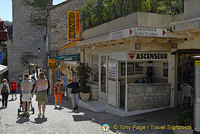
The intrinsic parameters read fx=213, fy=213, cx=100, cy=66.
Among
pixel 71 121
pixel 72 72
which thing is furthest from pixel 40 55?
pixel 71 121

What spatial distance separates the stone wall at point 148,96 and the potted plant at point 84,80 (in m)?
3.45

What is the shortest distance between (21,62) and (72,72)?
17186 millimetres

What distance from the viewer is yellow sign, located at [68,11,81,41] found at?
12156mm

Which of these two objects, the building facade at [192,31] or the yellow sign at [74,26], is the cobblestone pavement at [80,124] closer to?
the building facade at [192,31]

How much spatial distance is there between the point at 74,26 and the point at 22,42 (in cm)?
1837

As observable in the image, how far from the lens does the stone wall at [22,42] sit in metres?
27.8

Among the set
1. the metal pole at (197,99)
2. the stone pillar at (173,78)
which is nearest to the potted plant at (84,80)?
the stone pillar at (173,78)

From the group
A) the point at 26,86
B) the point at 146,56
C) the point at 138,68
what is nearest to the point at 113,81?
the point at 138,68

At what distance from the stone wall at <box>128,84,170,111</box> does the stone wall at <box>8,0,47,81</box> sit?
22.1 metres

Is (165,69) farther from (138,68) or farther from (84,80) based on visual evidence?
(84,80)

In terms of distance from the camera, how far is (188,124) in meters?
5.04

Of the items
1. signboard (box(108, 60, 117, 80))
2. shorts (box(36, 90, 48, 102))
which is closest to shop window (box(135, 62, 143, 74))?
signboard (box(108, 60, 117, 80))

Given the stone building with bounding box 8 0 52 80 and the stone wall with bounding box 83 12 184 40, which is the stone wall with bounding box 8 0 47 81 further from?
the stone wall with bounding box 83 12 184 40

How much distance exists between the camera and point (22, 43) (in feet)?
93.1
